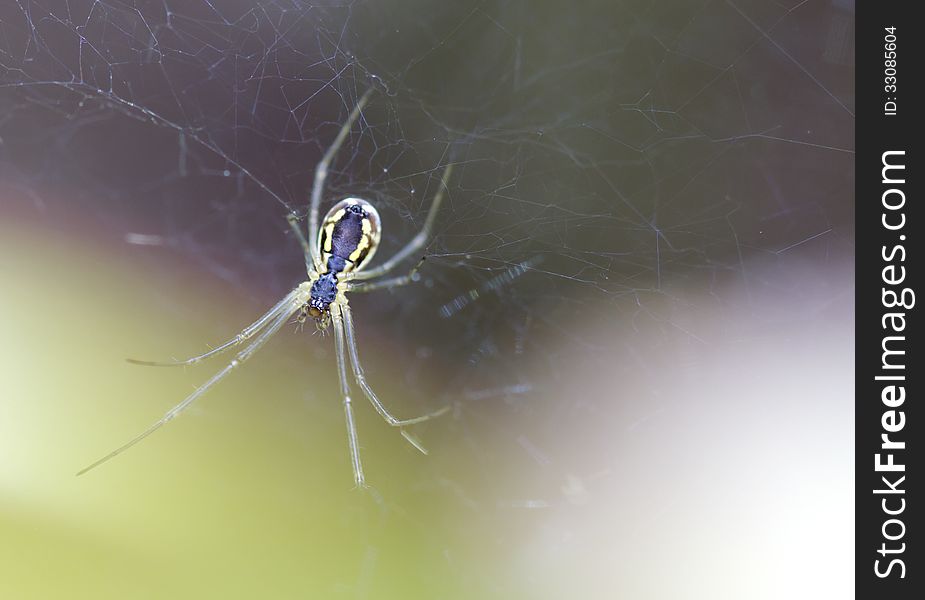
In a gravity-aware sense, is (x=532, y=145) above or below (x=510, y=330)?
above

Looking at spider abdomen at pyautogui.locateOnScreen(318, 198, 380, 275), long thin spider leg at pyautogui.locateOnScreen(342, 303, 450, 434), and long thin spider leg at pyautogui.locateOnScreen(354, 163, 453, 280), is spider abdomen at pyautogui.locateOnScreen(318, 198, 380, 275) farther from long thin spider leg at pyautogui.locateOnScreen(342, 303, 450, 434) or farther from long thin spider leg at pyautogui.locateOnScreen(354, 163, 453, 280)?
long thin spider leg at pyautogui.locateOnScreen(342, 303, 450, 434)

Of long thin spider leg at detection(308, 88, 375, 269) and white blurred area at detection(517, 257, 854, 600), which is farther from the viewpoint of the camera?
white blurred area at detection(517, 257, 854, 600)

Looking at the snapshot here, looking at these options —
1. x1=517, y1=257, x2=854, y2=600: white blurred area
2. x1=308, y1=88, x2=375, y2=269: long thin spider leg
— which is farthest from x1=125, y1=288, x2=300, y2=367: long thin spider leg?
x1=517, y1=257, x2=854, y2=600: white blurred area

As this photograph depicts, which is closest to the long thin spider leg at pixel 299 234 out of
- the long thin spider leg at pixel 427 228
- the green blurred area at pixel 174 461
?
the long thin spider leg at pixel 427 228

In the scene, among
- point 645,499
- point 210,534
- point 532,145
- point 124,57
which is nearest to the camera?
point 124,57

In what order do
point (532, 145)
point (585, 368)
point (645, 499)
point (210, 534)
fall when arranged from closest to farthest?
point (532, 145)
point (210, 534)
point (645, 499)
point (585, 368)
